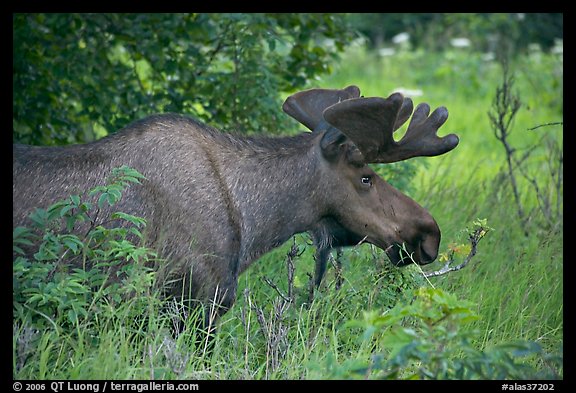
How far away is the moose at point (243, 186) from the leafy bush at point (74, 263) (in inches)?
7.9

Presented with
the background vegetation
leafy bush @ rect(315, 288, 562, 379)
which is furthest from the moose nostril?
leafy bush @ rect(315, 288, 562, 379)

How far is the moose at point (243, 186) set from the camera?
529cm

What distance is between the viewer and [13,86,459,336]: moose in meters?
5.29

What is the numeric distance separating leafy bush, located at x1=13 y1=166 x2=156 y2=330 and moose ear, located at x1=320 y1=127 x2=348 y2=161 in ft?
3.54

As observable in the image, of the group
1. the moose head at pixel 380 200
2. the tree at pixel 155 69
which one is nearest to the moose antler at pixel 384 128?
the moose head at pixel 380 200

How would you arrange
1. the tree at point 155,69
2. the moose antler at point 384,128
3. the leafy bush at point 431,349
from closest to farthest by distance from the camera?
the leafy bush at point 431,349, the moose antler at point 384,128, the tree at point 155,69

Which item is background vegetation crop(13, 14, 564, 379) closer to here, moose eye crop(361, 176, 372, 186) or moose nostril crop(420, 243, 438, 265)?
moose nostril crop(420, 243, 438, 265)

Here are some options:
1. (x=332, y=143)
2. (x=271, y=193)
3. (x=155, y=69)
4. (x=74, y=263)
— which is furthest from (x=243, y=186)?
(x=155, y=69)

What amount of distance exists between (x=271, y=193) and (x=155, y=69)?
8.87ft

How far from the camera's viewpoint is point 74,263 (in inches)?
203

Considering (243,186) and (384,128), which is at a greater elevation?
(384,128)

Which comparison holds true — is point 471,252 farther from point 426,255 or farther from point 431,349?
point 431,349

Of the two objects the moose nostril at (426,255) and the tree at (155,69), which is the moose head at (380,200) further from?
the tree at (155,69)

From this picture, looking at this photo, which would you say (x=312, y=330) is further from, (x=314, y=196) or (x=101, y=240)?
(x=101, y=240)
